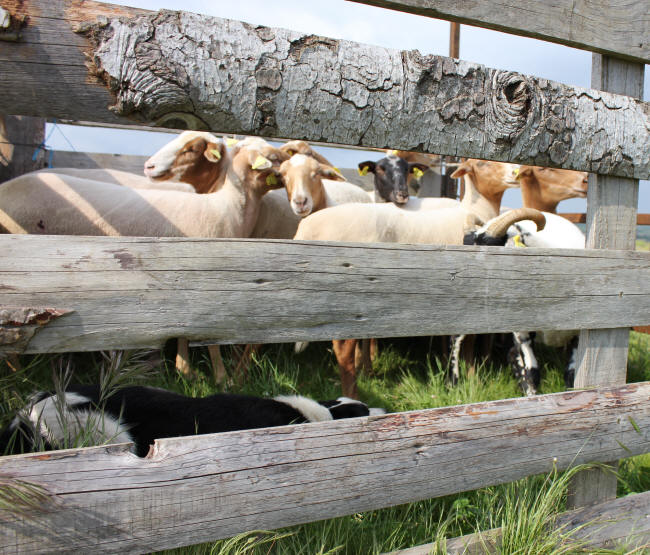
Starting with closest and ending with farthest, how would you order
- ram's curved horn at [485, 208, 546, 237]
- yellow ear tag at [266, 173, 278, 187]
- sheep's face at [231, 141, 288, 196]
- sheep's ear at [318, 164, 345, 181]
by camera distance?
1. ram's curved horn at [485, 208, 546, 237]
2. sheep's face at [231, 141, 288, 196]
3. yellow ear tag at [266, 173, 278, 187]
4. sheep's ear at [318, 164, 345, 181]

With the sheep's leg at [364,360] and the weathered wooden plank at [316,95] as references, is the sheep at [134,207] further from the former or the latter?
the weathered wooden plank at [316,95]

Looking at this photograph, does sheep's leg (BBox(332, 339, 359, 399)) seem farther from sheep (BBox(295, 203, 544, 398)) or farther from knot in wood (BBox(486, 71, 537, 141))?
knot in wood (BBox(486, 71, 537, 141))

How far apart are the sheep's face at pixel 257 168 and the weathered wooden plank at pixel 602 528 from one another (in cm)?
358

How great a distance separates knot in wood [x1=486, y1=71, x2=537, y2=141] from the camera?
6.65 ft

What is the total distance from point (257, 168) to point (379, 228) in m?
1.23

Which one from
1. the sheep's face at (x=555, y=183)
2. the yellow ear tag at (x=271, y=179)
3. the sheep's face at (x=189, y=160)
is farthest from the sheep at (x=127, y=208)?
the sheep's face at (x=555, y=183)

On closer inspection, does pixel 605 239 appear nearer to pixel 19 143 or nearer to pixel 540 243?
pixel 540 243

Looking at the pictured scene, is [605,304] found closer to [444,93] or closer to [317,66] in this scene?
[444,93]

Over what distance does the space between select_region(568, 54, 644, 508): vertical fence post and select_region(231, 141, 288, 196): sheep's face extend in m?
3.06

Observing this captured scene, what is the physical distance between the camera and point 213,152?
5.04 metres

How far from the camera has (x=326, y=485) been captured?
1720 mm

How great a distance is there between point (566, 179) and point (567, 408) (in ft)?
14.4

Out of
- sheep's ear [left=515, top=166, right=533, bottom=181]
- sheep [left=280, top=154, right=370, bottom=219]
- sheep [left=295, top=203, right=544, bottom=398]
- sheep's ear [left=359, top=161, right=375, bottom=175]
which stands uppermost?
sheep's ear [left=359, top=161, right=375, bottom=175]

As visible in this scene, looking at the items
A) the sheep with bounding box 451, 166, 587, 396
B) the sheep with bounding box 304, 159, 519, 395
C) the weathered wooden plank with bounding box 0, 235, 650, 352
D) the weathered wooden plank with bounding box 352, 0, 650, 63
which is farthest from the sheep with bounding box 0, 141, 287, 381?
the weathered wooden plank with bounding box 352, 0, 650, 63
